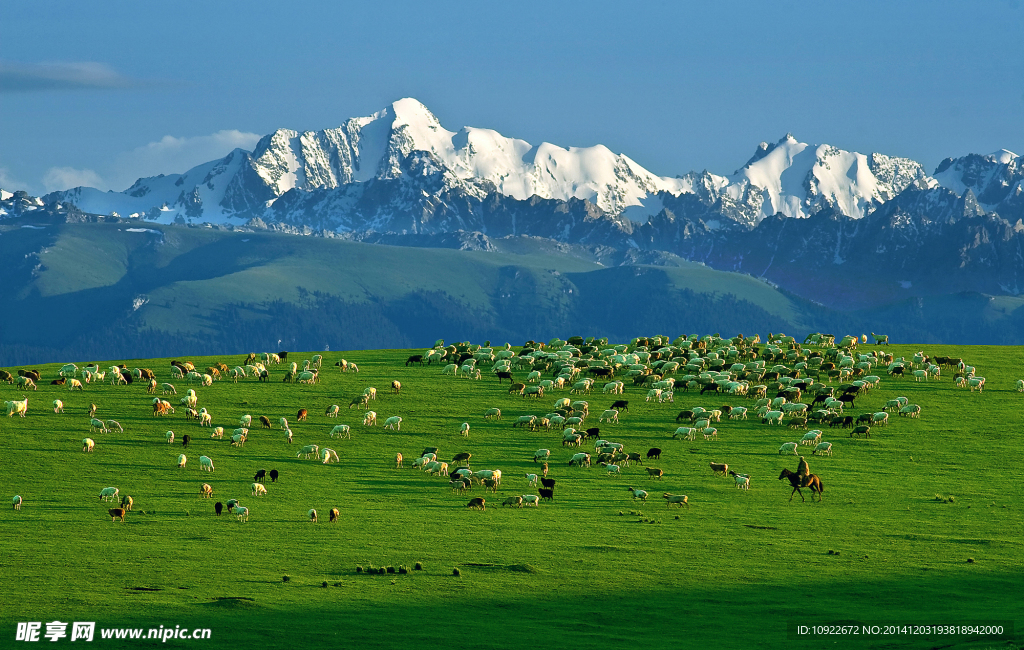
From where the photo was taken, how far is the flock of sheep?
2402 inches

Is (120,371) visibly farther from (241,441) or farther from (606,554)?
(606,554)

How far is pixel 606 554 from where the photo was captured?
147 feet

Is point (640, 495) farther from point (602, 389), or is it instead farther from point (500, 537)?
point (602, 389)

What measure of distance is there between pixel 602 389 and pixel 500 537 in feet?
120

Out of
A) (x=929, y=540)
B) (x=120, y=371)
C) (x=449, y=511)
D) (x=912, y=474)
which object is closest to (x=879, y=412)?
(x=912, y=474)

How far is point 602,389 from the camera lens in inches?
3260

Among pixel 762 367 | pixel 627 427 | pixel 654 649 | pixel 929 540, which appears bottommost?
pixel 654 649

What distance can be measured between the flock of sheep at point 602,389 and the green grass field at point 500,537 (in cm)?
90

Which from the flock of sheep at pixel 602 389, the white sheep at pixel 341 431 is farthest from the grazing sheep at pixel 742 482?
the white sheep at pixel 341 431

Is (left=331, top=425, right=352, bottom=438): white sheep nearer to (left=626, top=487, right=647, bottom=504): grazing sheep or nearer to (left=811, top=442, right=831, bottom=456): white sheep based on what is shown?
(left=626, top=487, right=647, bottom=504): grazing sheep

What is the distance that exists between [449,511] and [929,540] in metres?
20.4

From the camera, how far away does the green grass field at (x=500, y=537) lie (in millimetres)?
36125

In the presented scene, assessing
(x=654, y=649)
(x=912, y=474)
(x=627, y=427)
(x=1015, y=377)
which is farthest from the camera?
(x=1015, y=377)

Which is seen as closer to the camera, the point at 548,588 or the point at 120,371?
the point at 548,588
